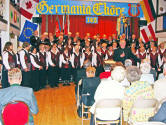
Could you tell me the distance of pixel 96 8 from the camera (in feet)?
42.3

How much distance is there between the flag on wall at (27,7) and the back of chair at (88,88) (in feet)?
30.0

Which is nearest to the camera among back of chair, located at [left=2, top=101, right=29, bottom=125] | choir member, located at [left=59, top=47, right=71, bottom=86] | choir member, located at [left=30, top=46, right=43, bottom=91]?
back of chair, located at [left=2, top=101, right=29, bottom=125]

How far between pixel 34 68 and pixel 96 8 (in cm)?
704

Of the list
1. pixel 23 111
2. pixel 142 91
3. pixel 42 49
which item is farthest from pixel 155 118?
pixel 42 49

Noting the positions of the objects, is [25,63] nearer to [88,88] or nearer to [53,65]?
[53,65]

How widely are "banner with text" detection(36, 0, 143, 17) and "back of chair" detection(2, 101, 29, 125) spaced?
398 inches

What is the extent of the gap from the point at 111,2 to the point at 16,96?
11114 millimetres

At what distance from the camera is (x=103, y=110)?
309 cm

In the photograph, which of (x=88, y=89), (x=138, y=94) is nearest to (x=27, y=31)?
(x=88, y=89)

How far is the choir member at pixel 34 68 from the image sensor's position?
6.87 metres

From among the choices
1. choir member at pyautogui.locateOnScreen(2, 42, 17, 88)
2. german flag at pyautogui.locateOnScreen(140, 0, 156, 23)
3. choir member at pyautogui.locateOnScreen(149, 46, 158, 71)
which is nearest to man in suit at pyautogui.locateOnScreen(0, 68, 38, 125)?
choir member at pyautogui.locateOnScreen(2, 42, 17, 88)

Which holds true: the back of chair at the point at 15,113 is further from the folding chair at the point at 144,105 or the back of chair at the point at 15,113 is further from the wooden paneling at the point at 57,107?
the wooden paneling at the point at 57,107

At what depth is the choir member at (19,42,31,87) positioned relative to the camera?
21.4ft

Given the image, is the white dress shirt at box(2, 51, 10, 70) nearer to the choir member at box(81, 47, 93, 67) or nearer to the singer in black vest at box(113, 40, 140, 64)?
the choir member at box(81, 47, 93, 67)
